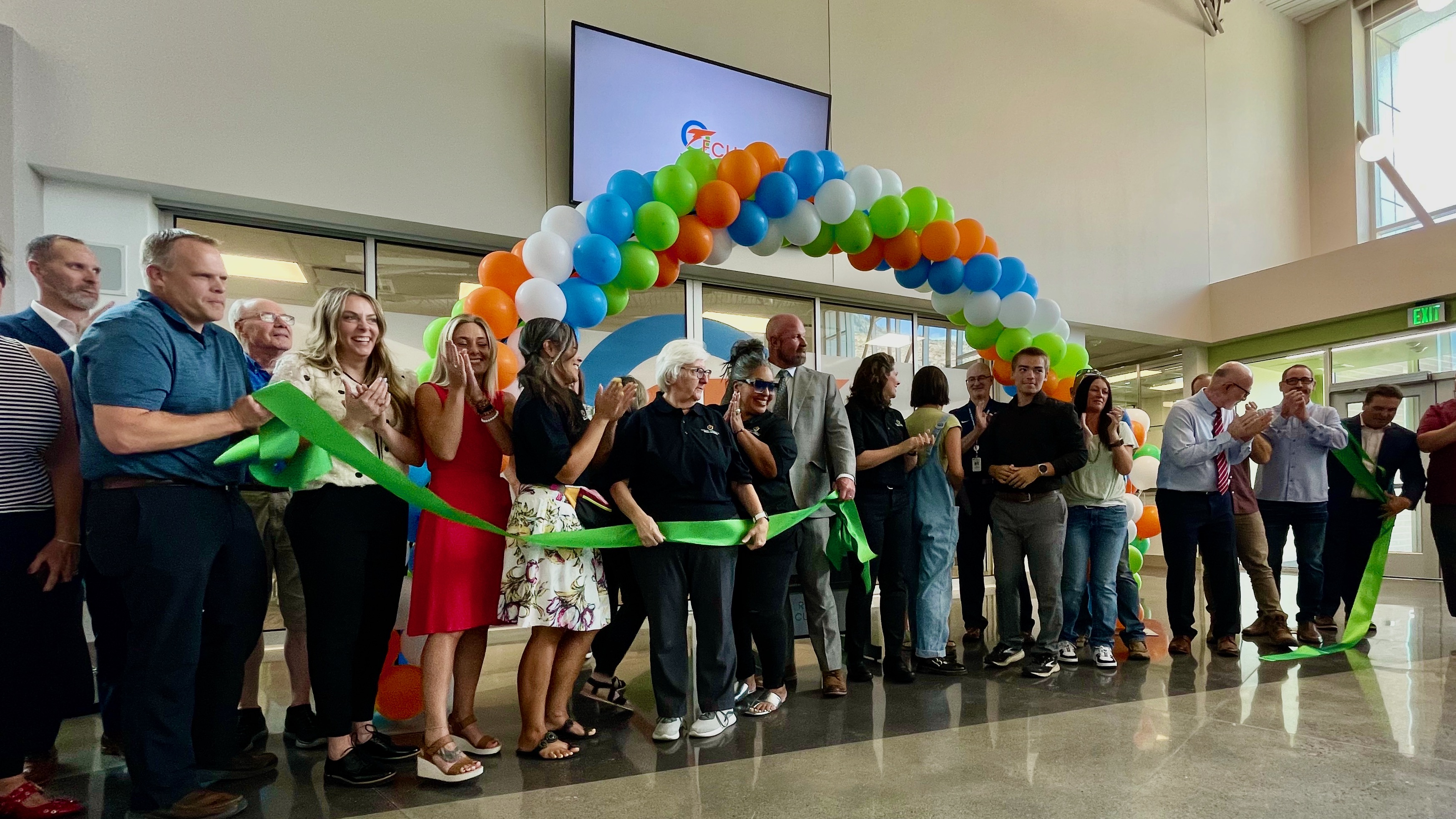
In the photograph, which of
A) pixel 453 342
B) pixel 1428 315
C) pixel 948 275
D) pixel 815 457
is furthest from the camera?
pixel 1428 315

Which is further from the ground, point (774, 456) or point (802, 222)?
point (802, 222)

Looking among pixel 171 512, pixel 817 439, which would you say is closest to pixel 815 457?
pixel 817 439

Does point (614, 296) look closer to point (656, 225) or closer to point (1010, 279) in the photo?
point (656, 225)

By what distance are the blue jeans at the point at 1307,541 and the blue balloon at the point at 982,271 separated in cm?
215

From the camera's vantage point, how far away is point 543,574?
111 inches

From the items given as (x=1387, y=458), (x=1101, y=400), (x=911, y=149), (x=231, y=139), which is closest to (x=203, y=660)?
(x=231, y=139)

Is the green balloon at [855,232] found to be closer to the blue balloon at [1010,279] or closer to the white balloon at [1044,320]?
the blue balloon at [1010,279]

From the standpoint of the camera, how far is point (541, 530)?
110 inches

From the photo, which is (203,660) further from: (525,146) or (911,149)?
(911,149)

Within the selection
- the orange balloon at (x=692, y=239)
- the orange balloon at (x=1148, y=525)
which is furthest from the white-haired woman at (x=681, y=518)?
the orange balloon at (x=1148, y=525)

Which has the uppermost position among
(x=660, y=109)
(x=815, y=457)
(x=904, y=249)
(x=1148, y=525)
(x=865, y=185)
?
(x=660, y=109)

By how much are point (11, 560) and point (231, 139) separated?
3.49m

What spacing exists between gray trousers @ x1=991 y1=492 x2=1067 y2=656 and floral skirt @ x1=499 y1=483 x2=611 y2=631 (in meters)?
2.18

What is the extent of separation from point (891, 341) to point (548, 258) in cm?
478
